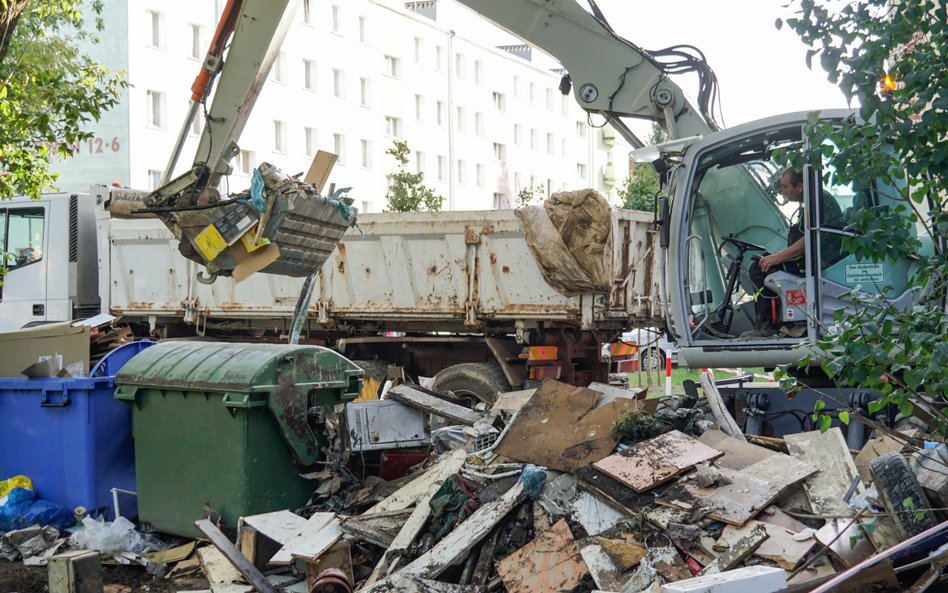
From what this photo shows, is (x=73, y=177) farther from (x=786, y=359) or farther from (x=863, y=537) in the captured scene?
(x=863, y=537)

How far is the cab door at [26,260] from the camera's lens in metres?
12.4

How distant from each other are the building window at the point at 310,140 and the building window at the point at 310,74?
157 cm

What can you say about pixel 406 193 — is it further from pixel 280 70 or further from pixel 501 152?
pixel 501 152

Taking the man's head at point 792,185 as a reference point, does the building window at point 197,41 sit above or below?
above

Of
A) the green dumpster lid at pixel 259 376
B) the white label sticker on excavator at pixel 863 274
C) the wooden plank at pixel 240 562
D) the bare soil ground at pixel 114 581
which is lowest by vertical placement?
the bare soil ground at pixel 114 581

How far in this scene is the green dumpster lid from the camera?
6516mm

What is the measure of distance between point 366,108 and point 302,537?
3556 centimetres

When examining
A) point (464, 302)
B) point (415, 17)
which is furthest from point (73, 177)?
point (464, 302)

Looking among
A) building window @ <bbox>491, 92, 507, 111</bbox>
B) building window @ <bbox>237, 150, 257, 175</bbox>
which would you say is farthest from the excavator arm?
building window @ <bbox>491, 92, 507, 111</bbox>

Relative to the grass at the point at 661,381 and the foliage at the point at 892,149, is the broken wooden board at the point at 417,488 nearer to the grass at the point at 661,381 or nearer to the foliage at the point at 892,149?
Result: the foliage at the point at 892,149

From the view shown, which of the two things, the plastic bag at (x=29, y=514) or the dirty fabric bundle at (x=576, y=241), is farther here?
the dirty fabric bundle at (x=576, y=241)

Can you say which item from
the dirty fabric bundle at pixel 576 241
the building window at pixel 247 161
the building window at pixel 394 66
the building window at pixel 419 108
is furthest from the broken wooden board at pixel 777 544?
the building window at pixel 419 108

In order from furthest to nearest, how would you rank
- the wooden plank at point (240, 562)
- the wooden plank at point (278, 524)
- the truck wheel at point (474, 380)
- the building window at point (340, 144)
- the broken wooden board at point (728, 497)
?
the building window at point (340, 144) < the truck wheel at point (474, 380) < the wooden plank at point (278, 524) < the wooden plank at point (240, 562) < the broken wooden board at point (728, 497)

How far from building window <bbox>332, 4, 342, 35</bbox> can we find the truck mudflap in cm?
3348
